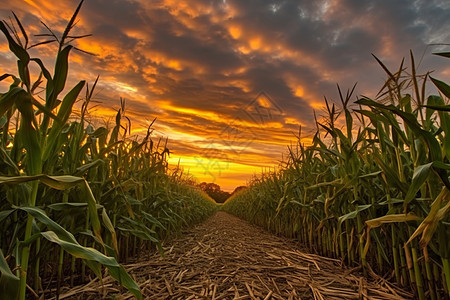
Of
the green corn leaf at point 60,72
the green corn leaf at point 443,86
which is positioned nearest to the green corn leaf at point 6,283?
the green corn leaf at point 60,72

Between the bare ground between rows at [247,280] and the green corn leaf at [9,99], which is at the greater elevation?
the green corn leaf at [9,99]

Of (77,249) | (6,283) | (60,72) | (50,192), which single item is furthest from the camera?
(50,192)

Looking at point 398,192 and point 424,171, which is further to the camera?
point 398,192

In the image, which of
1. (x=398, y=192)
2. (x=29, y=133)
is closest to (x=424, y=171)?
(x=398, y=192)

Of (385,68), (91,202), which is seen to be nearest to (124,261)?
(91,202)

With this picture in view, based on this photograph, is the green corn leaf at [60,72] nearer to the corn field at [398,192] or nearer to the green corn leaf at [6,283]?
the green corn leaf at [6,283]

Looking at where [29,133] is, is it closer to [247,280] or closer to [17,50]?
[17,50]

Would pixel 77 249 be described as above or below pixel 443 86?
below

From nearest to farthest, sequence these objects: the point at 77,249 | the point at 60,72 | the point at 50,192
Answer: the point at 77,249, the point at 60,72, the point at 50,192

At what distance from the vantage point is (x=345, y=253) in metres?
2.58

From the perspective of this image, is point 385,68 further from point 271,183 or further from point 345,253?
point 271,183

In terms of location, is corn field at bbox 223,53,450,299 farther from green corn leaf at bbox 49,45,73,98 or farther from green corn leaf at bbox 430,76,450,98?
green corn leaf at bbox 49,45,73,98

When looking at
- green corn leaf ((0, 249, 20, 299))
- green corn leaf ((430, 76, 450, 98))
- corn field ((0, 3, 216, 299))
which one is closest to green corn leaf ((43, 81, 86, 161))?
corn field ((0, 3, 216, 299))

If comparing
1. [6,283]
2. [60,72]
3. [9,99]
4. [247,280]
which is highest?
[60,72]
